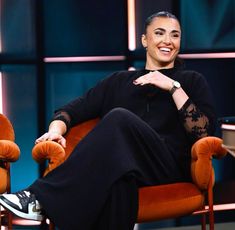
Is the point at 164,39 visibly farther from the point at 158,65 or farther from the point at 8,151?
the point at 8,151

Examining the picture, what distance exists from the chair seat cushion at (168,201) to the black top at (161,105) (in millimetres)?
237

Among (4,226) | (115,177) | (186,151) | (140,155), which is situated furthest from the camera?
(4,226)

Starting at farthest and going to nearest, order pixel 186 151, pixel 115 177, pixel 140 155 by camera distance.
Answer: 1. pixel 186 151
2. pixel 140 155
3. pixel 115 177

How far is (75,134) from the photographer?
2.69m

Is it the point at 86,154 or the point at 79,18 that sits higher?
the point at 79,18

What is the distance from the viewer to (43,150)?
7.65 ft

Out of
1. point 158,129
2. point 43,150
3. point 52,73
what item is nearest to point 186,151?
point 158,129

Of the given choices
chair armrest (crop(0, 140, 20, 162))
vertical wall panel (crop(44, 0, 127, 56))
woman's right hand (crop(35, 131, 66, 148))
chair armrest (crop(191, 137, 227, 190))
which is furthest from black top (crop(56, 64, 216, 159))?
vertical wall panel (crop(44, 0, 127, 56))

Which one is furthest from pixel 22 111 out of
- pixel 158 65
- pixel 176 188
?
pixel 176 188

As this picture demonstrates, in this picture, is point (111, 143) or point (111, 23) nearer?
point (111, 143)

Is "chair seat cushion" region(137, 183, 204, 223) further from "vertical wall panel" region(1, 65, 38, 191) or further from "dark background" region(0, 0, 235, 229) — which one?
"vertical wall panel" region(1, 65, 38, 191)

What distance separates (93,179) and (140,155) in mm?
264

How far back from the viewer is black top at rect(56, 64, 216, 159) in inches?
97.4

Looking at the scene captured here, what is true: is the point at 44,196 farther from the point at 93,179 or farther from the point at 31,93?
the point at 31,93
